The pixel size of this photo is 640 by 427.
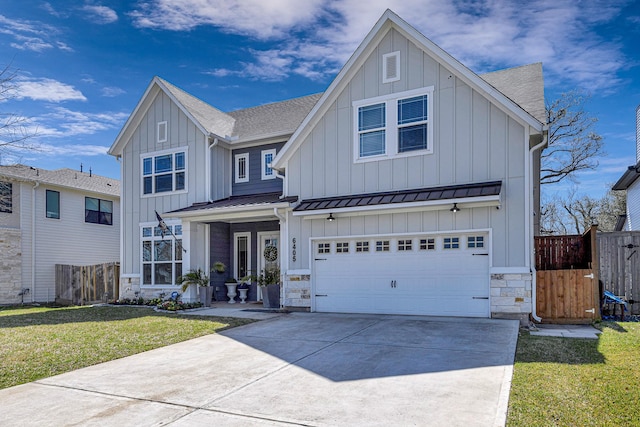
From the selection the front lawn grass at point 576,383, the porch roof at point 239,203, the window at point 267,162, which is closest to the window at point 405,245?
the porch roof at point 239,203

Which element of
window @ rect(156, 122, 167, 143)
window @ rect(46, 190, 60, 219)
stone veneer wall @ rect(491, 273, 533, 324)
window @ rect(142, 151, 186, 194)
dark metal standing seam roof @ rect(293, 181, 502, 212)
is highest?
window @ rect(156, 122, 167, 143)

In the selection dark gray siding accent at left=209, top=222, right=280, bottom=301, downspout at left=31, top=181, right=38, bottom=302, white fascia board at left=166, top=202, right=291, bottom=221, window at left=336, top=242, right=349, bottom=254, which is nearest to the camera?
window at left=336, top=242, right=349, bottom=254

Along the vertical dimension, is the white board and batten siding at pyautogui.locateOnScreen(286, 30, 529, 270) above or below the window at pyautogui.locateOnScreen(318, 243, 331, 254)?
above

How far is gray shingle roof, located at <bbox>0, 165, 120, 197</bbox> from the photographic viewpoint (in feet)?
62.4

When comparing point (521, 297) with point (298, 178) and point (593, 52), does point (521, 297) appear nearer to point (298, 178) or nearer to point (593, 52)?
point (298, 178)

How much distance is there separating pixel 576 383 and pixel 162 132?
1477 cm

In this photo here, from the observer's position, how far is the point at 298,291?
12.5 m

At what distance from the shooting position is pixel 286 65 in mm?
17484

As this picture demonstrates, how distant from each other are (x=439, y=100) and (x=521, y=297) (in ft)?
16.2

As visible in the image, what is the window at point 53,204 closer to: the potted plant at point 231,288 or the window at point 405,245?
the potted plant at point 231,288

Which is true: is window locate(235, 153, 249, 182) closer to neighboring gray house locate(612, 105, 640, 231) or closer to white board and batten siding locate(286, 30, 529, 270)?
white board and batten siding locate(286, 30, 529, 270)

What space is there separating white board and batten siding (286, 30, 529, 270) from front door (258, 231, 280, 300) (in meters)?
2.49

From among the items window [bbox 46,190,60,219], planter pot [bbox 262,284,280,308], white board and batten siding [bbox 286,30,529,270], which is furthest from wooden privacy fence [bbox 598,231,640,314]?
window [bbox 46,190,60,219]

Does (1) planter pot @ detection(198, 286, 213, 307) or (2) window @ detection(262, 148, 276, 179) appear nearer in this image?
(1) planter pot @ detection(198, 286, 213, 307)
